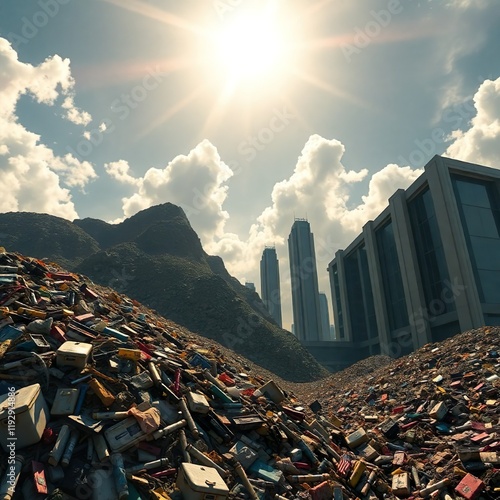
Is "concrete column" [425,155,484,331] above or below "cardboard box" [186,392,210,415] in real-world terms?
above

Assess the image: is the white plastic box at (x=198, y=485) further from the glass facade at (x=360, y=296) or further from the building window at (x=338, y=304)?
the building window at (x=338, y=304)

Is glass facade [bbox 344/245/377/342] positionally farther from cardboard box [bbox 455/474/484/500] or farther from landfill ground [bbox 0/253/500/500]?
cardboard box [bbox 455/474/484/500]

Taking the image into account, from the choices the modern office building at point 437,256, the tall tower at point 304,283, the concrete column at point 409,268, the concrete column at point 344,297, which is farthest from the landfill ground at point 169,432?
the tall tower at point 304,283

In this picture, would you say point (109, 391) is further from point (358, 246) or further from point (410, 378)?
point (358, 246)

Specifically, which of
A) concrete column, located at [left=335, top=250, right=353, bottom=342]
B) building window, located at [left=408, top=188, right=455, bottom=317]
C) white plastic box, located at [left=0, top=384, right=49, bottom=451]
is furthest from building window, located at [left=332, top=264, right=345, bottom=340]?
white plastic box, located at [left=0, top=384, right=49, bottom=451]

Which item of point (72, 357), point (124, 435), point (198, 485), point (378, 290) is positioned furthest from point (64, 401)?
point (378, 290)

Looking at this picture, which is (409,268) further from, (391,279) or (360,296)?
(360,296)
